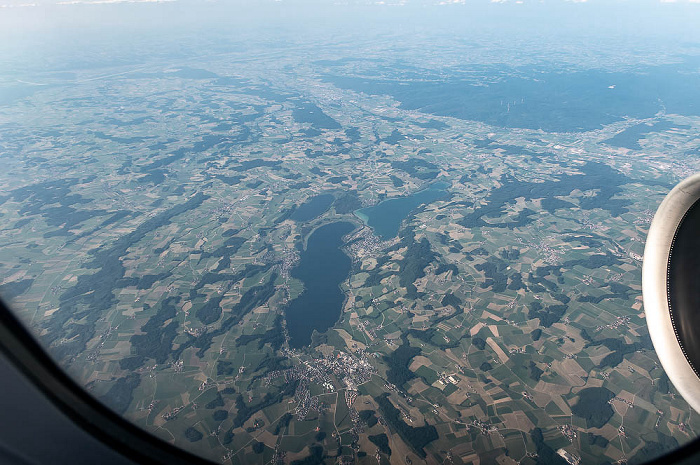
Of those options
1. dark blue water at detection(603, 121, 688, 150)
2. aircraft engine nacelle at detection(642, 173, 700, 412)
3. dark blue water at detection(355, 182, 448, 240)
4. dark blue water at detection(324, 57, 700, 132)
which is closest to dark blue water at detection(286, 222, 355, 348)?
dark blue water at detection(355, 182, 448, 240)

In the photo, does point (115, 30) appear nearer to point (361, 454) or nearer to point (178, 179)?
point (178, 179)

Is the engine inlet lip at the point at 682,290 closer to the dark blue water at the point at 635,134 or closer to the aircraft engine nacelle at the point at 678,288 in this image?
the aircraft engine nacelle at the point at 678,288

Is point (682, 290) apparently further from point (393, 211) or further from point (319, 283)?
point (393, 211)

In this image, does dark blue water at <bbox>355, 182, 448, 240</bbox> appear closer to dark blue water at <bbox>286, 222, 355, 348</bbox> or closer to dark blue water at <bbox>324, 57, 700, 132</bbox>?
dark blue water at <bbox>286, 222, 355, 348</bbox>

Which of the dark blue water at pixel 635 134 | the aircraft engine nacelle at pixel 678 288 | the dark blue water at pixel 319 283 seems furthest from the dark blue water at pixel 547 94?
the aircraft engine nacelle at pixel 678 288

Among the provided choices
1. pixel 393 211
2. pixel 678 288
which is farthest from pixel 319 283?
pixel 678 288

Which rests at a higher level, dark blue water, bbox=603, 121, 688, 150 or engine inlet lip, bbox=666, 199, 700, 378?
engine inlet lip, bbox=666, 199, 700, 378
